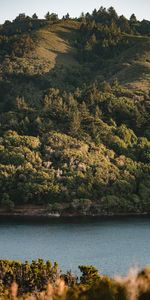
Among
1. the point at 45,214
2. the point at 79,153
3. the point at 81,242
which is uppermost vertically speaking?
the point at 79,153

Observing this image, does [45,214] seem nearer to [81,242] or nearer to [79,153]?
[79,153]

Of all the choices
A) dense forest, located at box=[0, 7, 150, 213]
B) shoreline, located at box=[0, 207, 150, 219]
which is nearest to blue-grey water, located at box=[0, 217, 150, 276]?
shoreline, located at box=[0, 207, 150, 219]

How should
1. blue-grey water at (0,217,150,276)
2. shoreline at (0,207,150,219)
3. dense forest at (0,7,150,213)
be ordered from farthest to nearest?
dense forest at (0,7,150,213)
shoreline at (0,207,150,219)
blue-grey water at (0,217,150,276)

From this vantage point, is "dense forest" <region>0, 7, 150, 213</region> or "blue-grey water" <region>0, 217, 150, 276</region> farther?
"dense forest" <region>0, 7, 150, 213</region>

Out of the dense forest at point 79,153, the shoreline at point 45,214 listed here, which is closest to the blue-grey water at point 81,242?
the shoreline at point 45,214

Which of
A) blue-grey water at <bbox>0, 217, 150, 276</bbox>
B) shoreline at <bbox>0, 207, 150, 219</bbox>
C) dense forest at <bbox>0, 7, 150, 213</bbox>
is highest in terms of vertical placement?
dense forest at <bbox>0, 7, 150, 213</bbox>

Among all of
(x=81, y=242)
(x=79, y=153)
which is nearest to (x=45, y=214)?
(x=79, y=153)

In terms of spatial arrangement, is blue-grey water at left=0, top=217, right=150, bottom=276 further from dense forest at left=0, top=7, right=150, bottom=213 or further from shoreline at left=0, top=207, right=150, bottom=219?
dense forest at left=0, top=7, right=150, bottom=213

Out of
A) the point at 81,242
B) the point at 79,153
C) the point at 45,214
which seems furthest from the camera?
the point at 79,153

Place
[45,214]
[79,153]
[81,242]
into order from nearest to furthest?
[81,242], [45,214], [79,153]

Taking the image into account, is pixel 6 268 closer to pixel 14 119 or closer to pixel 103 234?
pixel 103 234
